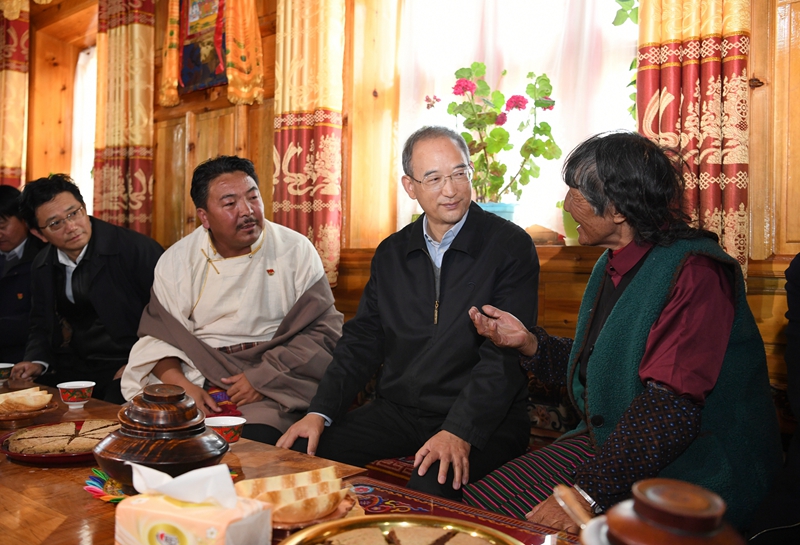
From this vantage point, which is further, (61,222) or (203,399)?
(61,222)

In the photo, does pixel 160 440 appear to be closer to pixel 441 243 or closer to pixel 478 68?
pixel 441 243

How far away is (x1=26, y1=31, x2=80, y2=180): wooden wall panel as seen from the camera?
20.4 feet

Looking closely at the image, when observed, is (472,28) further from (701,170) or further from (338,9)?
(701,170)

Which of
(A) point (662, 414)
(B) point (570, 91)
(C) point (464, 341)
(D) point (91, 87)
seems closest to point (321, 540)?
(A) point (662, 414)

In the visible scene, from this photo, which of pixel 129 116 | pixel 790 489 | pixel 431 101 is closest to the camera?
pixel 790 489

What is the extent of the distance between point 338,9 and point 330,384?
2.32 metres

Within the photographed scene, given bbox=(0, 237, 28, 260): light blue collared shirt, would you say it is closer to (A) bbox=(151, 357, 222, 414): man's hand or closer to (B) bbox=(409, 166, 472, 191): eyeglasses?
(A) bbox=(151, 357, 222, 414): man's hand

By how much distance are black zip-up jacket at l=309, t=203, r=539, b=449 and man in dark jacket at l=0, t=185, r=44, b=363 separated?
2.34m

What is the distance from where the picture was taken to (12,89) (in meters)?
5.95

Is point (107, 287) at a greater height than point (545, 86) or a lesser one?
lesser

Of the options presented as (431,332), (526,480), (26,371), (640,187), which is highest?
(640,187)

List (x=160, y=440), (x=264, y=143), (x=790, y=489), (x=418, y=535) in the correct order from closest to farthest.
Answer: (x=418, y=535) < (x=160, y=440) < (x=790, y=489) < (x=264, y=143)

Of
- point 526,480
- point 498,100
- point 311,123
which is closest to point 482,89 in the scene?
point 498,100

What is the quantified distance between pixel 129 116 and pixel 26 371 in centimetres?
262
